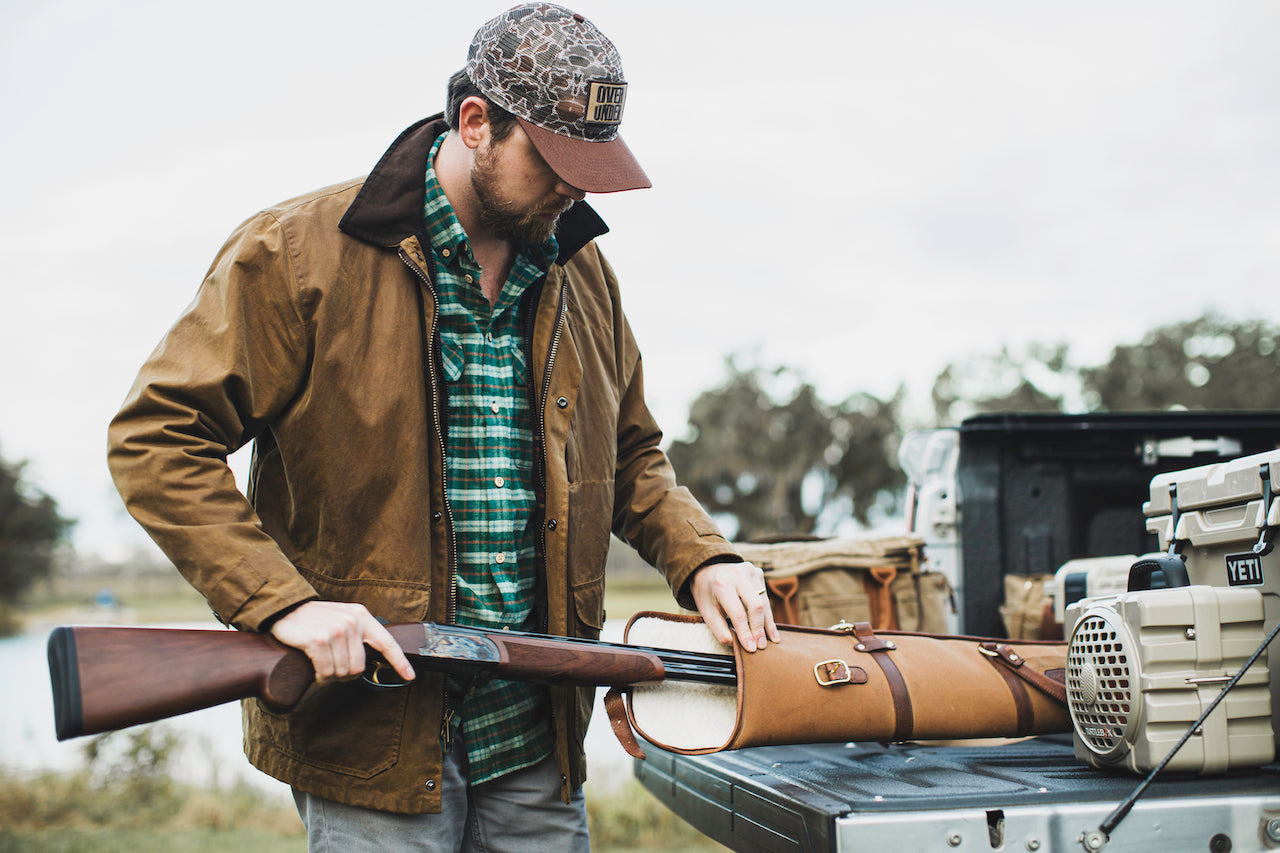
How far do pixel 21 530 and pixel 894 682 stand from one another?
1698cm

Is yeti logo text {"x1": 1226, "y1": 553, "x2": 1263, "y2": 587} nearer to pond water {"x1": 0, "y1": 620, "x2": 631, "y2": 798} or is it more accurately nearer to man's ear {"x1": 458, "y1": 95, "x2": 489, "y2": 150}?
man's ear {"x1": 458, "y1": 95, "x2": 489, "y2": 150}

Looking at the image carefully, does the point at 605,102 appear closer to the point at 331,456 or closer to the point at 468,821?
the point at 331,456

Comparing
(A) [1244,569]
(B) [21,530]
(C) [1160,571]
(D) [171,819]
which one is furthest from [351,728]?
(B) [21,530]

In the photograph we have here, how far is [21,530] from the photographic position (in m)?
16.0

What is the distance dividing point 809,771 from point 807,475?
29.3m

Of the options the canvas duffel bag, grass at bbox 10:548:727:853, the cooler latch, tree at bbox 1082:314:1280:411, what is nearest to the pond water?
grass at bbox 10:548:727:853

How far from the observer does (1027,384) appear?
28.8 m

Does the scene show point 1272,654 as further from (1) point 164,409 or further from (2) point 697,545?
(1) point 164,409

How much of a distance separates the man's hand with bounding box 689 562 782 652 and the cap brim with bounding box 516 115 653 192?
918 mm

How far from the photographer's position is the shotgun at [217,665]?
172 cm

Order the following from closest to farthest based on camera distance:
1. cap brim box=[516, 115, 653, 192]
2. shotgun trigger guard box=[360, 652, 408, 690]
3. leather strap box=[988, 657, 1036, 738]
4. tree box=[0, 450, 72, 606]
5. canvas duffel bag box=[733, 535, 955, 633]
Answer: shotgun trigger guard box=[360, 652, 408, 690] < cap brim box=[516, 115, 653, 192] < leather strap box=[988, 657, 1036, 738] < canvas duffel bag box=[733, 535, 955, 633] < tree box=[0, 450, 72, 606]

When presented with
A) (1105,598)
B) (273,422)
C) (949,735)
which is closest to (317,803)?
(273,422)

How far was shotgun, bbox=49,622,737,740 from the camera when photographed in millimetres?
1724

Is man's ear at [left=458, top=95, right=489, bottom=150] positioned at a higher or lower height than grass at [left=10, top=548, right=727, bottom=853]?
higher
